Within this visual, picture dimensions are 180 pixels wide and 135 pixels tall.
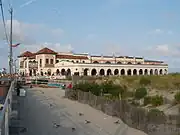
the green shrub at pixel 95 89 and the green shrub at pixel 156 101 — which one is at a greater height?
the green shrub at pixel 95 89

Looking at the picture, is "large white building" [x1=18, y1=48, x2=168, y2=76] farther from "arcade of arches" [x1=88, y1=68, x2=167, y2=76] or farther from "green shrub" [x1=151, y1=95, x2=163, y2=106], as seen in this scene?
"green shrub" [x1=151, y1=95, x2=163, y2=106]

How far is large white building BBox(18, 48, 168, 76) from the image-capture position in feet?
306

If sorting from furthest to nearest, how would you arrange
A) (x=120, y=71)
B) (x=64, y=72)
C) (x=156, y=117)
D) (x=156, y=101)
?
(x=120, y=71) → (x=64, y=72) → (x=156, y=101) → (x=156, y=117)

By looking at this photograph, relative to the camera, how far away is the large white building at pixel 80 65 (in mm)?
93375

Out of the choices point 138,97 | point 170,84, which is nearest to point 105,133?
point 138,97

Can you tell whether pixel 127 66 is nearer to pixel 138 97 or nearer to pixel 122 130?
pixel 138 97

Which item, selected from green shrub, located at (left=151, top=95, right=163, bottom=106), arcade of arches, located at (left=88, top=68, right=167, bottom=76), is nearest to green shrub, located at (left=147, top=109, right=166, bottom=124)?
green shrub, located at (left=151, top=95, right=163, bottom=106)

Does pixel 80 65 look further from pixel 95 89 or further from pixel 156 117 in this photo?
pixel 156 117

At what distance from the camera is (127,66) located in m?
101

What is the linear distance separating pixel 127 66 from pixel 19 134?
88865 mm

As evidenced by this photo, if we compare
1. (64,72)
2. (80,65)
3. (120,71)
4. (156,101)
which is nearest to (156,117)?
(156,101)

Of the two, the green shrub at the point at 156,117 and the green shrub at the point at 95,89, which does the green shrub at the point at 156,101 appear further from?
the green shrub at the point at 156,117

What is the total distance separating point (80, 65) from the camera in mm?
89688

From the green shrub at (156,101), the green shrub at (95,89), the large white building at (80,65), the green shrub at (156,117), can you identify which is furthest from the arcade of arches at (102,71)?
the green shrub at (156,117)
